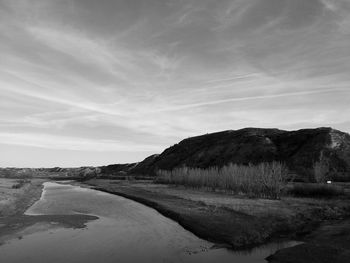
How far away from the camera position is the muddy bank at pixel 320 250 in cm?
2108

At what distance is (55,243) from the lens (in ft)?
87.4

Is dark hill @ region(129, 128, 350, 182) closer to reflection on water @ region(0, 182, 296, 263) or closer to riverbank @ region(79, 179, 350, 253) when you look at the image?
riverbank @ region(79, 179, 350, 253)

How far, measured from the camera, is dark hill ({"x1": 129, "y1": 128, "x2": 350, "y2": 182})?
11946 cm

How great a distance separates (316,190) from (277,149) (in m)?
88.3

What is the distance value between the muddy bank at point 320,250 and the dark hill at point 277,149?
56.7m

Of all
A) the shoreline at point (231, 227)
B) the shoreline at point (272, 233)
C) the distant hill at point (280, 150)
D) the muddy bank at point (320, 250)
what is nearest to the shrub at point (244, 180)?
the distant hill at point (280, 150)

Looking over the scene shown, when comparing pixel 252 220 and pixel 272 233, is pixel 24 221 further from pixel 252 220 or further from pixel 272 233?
pixel 272 233

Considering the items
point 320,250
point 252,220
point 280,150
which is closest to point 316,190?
point 252,220

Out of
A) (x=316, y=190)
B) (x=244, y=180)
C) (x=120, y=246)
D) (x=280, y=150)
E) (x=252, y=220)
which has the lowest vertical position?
(x=120, y=246)

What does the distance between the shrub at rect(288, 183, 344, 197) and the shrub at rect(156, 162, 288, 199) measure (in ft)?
8.32

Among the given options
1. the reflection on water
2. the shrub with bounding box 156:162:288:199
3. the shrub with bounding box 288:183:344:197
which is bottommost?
the reflection on water

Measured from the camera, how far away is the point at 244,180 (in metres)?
68.2

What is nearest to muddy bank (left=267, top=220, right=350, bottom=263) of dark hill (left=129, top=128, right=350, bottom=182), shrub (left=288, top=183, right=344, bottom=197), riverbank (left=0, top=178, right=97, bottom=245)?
riverbank (left=0, top=178, right=97, bottom=245)

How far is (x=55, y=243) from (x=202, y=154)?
509 feet
